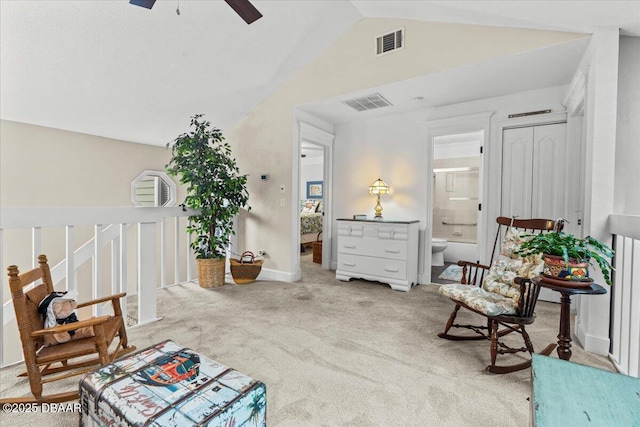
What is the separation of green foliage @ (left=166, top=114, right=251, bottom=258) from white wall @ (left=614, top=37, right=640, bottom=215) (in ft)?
12.2

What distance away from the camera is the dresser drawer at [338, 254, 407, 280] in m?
3.79

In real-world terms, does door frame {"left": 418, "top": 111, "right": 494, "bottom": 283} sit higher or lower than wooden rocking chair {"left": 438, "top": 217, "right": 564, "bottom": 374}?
higher

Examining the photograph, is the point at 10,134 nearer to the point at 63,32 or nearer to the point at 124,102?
the point at 124,102

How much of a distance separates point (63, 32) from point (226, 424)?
3569 mm

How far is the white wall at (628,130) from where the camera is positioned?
2350mm

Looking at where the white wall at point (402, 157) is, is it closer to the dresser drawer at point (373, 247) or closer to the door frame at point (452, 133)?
the door frame at point (452, 133)

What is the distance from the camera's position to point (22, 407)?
1.56 m

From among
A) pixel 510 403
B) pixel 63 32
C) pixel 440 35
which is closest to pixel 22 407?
Result: pixel 510 403

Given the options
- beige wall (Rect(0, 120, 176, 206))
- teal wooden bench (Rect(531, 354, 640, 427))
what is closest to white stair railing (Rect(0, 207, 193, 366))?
beige wall (Rect(0, 120, 176, 206))

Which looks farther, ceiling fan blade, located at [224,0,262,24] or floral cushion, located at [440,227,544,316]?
floral cushion, located at [440,227,544,316]

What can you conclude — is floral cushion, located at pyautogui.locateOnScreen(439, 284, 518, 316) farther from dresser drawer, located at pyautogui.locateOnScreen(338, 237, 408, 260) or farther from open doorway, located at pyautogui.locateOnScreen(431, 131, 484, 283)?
open doorway, located at pyautogui.locateOnScreen(431, 131, 484, 283)

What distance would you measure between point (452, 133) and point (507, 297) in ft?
7.82

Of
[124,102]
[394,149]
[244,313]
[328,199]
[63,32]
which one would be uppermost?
[63,32]

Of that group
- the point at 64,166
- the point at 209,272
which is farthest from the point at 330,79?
the point at 64,166
